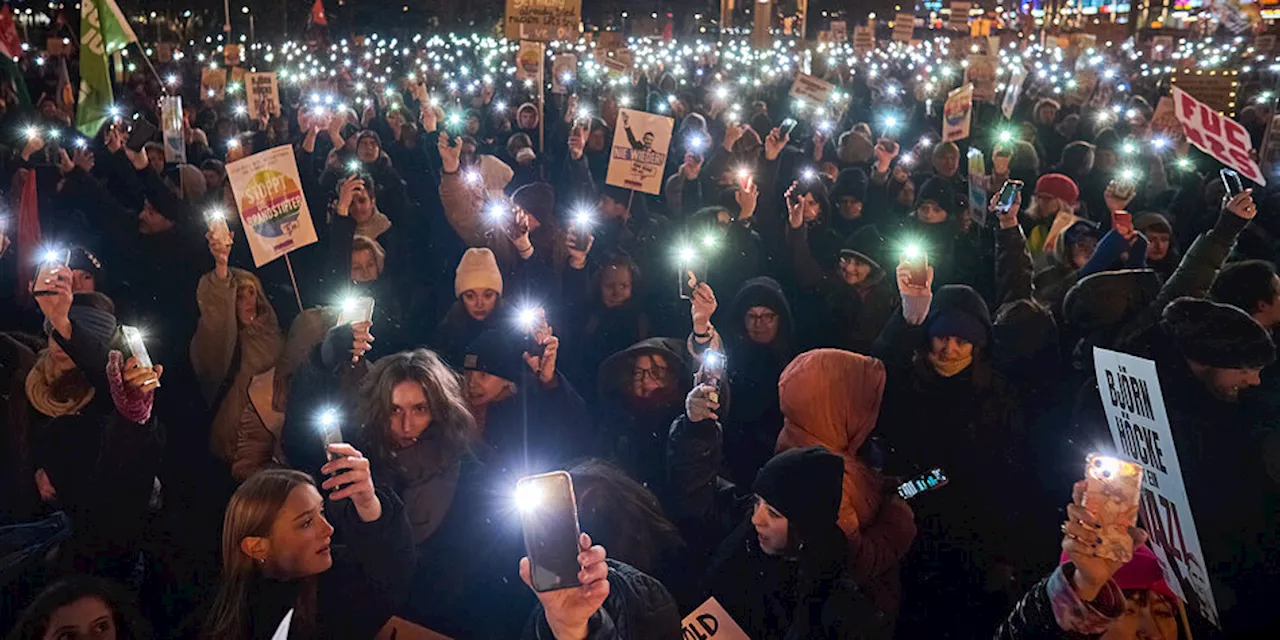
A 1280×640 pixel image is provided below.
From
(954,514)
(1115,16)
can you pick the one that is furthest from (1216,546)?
(1115,16)

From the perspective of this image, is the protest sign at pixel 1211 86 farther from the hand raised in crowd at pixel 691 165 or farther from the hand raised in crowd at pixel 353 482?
the hand raised in crowd at pixel 353 482

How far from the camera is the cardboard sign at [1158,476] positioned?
232 cm

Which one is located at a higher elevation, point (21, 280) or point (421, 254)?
point (21, 280)

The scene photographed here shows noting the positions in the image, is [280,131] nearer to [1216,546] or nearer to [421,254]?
[421,254]

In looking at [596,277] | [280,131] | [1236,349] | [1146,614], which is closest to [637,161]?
[596,277]

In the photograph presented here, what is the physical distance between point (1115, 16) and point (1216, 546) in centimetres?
5693

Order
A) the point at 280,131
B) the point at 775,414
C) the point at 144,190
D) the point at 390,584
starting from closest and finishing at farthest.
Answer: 1. the point at 390,584
2. the point at 775,414
3. the point at 144,190
4. the point at 280,131

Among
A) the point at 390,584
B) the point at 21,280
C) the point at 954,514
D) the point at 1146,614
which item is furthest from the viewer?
the point at 21,280

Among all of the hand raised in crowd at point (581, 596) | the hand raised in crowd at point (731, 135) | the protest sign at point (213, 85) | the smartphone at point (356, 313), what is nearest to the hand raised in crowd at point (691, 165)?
the hand raised in crowd at point (731, 135)

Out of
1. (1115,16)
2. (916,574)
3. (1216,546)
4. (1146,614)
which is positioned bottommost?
(1115,16)

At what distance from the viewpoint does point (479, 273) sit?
197 inches

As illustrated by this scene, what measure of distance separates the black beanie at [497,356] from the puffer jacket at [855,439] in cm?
123

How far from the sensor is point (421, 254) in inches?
273

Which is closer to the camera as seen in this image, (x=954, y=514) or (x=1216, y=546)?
(x=1216, y=546)
